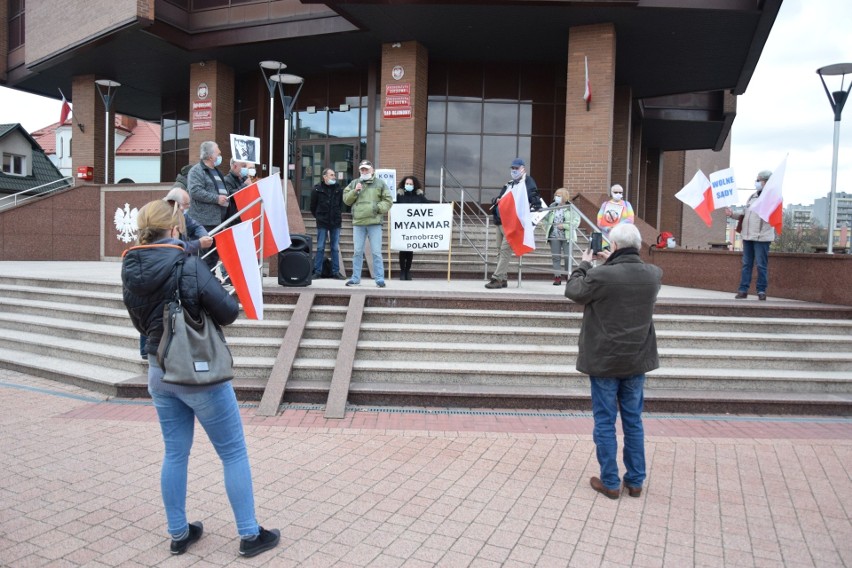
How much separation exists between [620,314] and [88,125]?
910 inches

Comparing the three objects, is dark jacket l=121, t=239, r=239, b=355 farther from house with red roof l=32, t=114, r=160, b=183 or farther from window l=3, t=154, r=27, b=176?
house with red roof l=32, t=114, r=160, b=183

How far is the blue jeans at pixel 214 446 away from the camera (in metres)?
3.51

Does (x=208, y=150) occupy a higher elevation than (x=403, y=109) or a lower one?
lower

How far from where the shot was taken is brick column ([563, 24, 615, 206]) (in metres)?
15.6

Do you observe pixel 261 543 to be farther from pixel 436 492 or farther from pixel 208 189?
pixel 208 189

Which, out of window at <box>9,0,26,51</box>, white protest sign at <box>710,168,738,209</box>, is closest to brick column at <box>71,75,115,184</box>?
window at <box>9,0,26,51</box>

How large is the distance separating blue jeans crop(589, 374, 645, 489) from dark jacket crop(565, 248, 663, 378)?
0.34ft

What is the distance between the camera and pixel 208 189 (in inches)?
324

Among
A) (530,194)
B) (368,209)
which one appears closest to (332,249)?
(368,209)

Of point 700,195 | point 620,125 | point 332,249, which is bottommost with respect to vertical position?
point 332,249

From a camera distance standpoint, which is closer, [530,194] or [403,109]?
[530,194]

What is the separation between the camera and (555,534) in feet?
13.2

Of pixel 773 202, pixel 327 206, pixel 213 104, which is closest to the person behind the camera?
pixel 773 202

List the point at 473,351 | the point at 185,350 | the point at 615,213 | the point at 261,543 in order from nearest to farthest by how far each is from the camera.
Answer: the point at 185,350 → the point at 261,543 → the point at 473,351 → the point at 615,213
